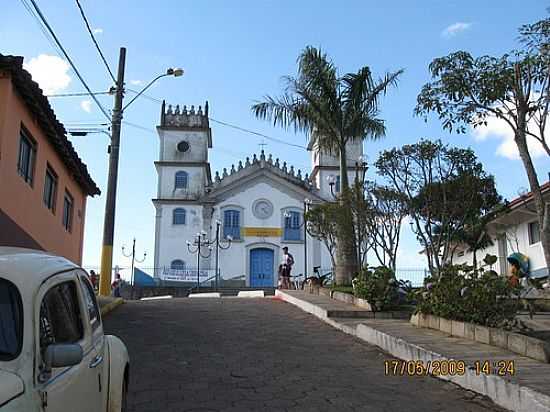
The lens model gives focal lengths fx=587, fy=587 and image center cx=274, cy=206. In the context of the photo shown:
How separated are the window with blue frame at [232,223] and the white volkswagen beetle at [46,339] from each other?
3790 cm

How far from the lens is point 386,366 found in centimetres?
775

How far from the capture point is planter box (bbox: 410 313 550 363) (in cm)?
631

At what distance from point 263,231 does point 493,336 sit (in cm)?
3547

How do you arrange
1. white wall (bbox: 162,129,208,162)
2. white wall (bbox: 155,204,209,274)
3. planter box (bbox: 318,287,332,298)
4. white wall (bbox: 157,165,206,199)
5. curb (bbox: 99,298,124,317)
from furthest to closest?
white wall (bbox: 162,129,208,162) < white wall (bbox: 157,165,206,199) < white wall (bbox: 155,204,209,274) < planter box (bbox: 318,287,332,298) < curb (bbox: 99,298,124,317)

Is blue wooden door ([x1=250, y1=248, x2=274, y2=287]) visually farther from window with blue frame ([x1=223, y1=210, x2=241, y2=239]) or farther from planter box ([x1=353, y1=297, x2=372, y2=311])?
planter box ([x1=353, y1=297, x2=372, y2=311])

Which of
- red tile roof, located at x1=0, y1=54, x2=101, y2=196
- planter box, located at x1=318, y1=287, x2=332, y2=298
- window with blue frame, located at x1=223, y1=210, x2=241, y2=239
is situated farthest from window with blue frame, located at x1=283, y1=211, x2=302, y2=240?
planter box, located at x1=318, y1=287, x2=332, y2=298

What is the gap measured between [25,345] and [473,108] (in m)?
9.27

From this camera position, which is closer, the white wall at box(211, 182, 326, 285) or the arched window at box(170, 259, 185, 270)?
the arched window at box(170, 259, 185, 270)

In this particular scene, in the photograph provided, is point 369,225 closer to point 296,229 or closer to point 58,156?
point 58,156

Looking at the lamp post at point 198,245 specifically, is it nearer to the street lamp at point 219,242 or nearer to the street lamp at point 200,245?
the street lamp at point 200,245

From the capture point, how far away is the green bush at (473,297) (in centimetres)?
786

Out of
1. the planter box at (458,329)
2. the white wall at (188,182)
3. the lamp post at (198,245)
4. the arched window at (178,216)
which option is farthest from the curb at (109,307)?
the white wall at (188,182)

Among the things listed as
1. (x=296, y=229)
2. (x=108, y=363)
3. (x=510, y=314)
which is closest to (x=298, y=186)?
(x=296, y=229)

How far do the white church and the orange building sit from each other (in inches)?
822
